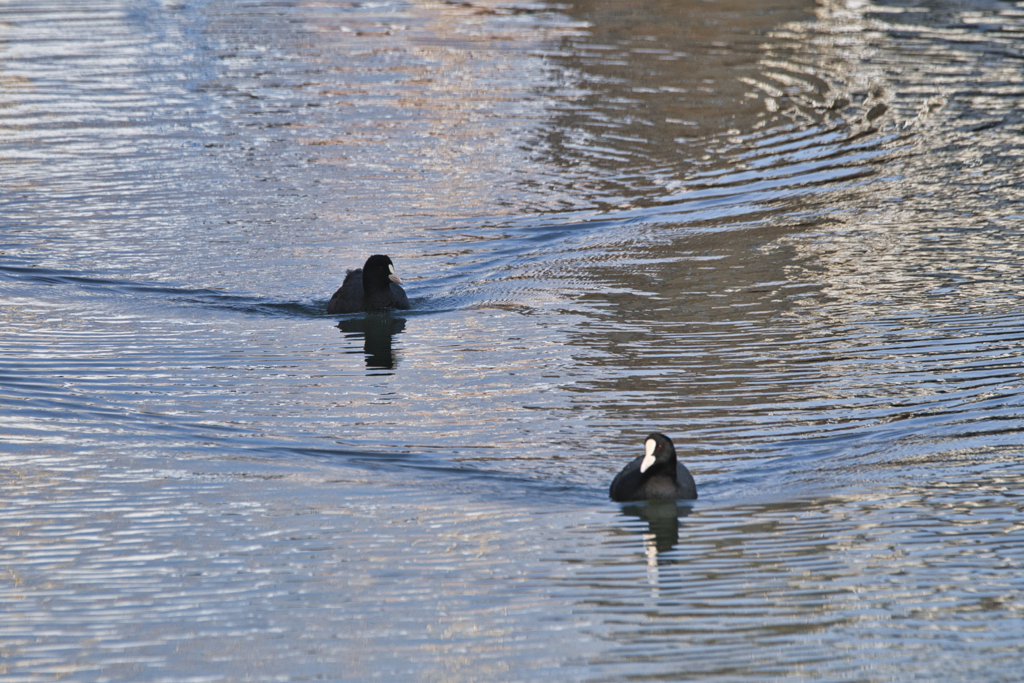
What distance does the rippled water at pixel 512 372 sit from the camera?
7.88 metres

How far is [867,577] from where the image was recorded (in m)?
8.34

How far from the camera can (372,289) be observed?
15.0 m

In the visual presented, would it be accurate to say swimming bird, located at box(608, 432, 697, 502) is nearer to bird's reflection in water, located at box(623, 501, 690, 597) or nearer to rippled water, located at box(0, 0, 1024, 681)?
bird's reflection in water, located at box(623, 501, 690, 597)

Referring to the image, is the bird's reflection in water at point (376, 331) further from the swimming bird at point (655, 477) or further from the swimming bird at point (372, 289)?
the swimming bird at point (655, 477)

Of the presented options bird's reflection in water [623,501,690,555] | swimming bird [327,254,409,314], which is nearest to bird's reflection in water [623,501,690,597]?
bird's reflection in water [623,501,690,555]

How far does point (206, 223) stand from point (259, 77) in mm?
10036

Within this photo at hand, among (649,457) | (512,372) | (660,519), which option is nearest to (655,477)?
(649,457)

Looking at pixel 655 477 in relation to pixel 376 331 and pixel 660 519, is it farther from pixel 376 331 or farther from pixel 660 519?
pixel 376 331

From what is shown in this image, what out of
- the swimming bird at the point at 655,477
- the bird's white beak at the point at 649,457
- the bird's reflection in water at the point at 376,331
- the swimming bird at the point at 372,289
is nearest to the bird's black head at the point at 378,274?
the swimming bird at the point at 372,289

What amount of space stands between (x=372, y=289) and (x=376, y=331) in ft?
1.80

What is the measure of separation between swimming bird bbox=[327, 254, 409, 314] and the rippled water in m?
0.24

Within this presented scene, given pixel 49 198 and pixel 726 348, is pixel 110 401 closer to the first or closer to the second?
pixel 726 348

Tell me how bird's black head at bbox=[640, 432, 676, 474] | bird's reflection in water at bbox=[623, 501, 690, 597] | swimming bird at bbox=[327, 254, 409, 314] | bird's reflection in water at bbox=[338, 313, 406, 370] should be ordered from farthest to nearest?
1. swimming bird at bbox=[327, 254, 409, 314]
2. bird's reflection in water at bbox=[338, 313, 406, 370]
3. bird's black head at bbox=[640, 432, 676, 474]
4. bird's reflection in water at bbox=[623, 501, 690, 597]

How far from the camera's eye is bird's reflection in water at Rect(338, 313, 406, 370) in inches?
546
